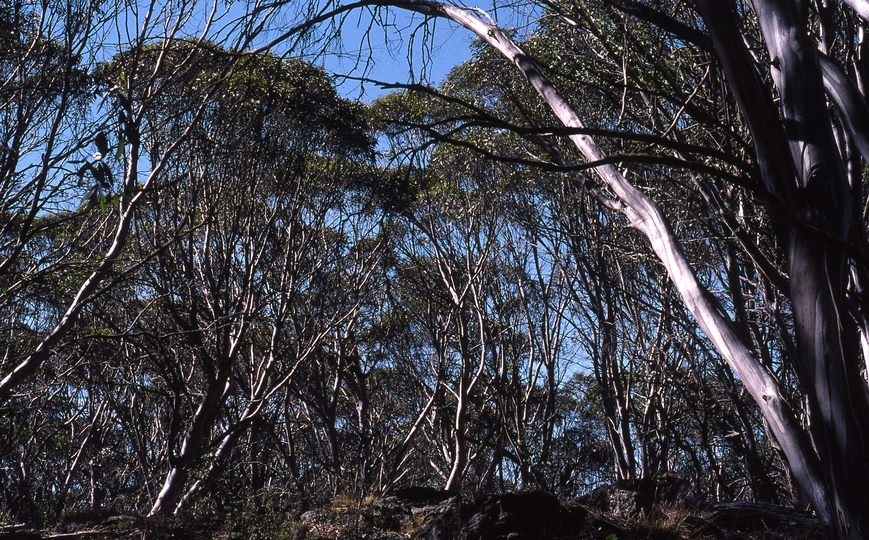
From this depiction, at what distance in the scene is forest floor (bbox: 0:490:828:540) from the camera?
208 inches

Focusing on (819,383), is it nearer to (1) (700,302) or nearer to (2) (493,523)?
(1) (700,302)

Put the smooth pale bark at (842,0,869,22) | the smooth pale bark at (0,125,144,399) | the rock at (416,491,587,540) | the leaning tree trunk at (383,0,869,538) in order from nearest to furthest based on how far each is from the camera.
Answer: the leaning tree trunk at (383,0,869,538) < the smooth pale bark at (842,0,869,22) < the smooth pale bark at (0,125,144,399) < the rock at (416,491,587,540)

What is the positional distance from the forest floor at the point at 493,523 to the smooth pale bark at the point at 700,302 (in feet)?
8.92

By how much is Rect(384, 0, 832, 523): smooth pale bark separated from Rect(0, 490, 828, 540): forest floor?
272 centimetres

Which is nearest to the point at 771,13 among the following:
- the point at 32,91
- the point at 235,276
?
the point at 32,91

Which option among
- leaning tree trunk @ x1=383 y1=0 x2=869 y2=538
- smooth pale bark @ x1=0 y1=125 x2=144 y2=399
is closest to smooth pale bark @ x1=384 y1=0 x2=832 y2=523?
leaning tree trunk @ x1=383 y1=0 x2=869 y2=538

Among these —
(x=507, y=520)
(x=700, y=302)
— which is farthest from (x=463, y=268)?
(x=700, y=302)

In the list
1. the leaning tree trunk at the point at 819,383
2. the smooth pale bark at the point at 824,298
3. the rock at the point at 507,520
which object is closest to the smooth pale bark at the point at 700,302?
the leaning tree trunk at the point at 819,383

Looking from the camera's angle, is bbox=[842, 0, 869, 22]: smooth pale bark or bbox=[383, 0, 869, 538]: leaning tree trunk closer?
bbox=[383, 0, 869, 538]: leaning tree trunk

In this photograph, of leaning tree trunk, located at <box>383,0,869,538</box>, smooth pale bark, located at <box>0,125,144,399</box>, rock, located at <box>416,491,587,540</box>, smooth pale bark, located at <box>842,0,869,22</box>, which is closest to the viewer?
leaning tree trunk, located at <box>383,0,869,538</box>

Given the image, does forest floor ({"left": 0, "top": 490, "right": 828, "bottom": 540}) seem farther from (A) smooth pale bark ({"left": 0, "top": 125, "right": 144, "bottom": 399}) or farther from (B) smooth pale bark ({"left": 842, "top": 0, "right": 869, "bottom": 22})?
(B) smooth pale bark ({"left": 842, "top": 0, "right": 869, "bottom": 22})

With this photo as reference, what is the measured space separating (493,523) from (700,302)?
10.1ft

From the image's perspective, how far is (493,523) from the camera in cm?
530

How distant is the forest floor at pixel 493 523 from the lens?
529 centimetres
